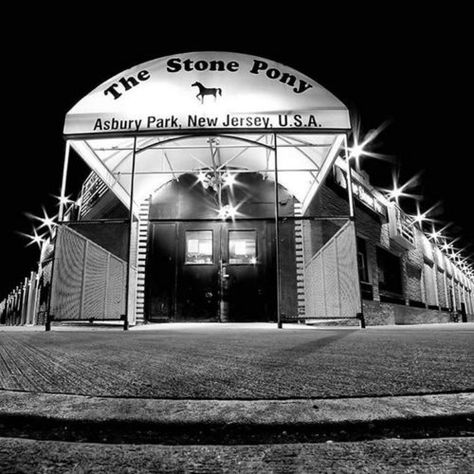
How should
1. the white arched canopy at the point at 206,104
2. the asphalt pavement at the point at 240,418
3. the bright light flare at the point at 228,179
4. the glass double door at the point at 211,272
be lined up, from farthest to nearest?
the bright light flare at the point at 228,179 → the glass double door at the point at 211,272 → the white arched canopy at the point at 206,104 → the asphalt pavement at the point at 240,418

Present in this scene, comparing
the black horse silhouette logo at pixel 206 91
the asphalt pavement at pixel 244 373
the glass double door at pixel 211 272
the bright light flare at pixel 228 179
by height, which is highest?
the black horse silhouette logo at pixel 206 91

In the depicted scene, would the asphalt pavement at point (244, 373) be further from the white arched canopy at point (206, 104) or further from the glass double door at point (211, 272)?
the glass double door at point (211, 272)

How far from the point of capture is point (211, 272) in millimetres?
7992

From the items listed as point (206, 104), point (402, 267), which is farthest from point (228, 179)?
point (402, 267)

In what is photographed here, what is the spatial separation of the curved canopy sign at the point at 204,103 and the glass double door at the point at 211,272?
3.11 metres

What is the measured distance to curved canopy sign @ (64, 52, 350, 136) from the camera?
17.4ft

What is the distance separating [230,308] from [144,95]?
449 cm

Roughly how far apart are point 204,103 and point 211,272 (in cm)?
379

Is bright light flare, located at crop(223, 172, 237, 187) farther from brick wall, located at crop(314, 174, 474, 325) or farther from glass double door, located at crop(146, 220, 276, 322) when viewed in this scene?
brick wall, located at crop(314, 174, 474, 325)

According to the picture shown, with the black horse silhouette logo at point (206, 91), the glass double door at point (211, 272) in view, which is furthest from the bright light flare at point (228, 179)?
the black horse silhouette logo at point (206, 91)

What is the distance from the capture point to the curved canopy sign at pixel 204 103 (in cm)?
531

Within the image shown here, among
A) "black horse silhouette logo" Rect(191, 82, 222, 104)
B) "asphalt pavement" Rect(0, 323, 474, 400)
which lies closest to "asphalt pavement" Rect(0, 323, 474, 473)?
"asphalt pavement" Rect(0, 323, 474, 400)

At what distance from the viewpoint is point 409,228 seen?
51.2ft

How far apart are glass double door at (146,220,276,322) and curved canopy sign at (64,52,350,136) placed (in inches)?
122
